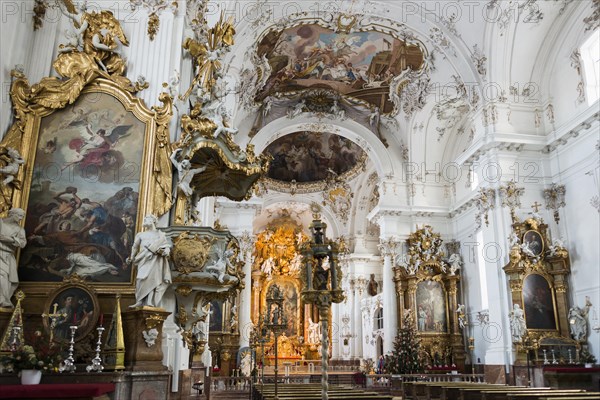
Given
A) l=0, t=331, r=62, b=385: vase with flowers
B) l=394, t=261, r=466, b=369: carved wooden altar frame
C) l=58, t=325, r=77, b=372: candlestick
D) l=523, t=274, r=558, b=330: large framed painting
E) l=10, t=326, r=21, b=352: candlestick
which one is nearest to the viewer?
l=0, t=331, r=62, b=385: vase with flowers

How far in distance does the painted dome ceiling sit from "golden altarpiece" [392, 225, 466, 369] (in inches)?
281

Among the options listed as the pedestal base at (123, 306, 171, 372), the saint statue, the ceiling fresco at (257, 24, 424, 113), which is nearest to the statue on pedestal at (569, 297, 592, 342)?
the saint statue

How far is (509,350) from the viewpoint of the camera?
14.9 m

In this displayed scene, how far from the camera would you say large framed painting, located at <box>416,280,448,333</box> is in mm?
20203

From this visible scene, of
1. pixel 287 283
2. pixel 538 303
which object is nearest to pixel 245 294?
pixel 287 283

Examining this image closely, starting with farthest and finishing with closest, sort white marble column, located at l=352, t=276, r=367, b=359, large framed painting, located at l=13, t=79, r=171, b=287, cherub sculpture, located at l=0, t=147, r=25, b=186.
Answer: white marble column, located at l=352, t=276, r=367, b=359, large framed painting, located at l=13, t=79, r=171, b=287, cherub sculpture, located at l=0, t=147, r=25, b=186

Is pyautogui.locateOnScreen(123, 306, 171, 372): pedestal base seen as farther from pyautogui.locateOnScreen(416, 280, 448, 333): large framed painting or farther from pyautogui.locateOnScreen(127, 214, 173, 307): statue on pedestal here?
pyautogui.locateOnScreen(416, 280, 448, 333): large framed painting

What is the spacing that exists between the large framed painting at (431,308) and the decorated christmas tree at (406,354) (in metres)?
0.65

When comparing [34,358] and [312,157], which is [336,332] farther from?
[34,358]

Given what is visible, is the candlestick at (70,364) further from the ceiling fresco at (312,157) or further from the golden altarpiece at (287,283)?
the golden altarpiece at (287,283)

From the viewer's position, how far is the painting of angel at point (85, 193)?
7875 millimetres

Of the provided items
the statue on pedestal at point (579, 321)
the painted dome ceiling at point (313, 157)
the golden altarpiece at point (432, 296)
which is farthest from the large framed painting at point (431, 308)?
the painted dome ceiling at point (313, 157)

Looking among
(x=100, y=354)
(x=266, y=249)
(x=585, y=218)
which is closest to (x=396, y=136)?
(x=585, y=218)

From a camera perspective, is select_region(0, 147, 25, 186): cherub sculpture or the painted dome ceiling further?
the painted dome ceiling
